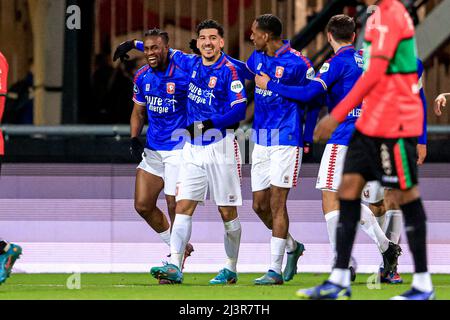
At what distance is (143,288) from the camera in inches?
342

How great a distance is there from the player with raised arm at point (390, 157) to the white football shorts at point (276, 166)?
6.96 feet

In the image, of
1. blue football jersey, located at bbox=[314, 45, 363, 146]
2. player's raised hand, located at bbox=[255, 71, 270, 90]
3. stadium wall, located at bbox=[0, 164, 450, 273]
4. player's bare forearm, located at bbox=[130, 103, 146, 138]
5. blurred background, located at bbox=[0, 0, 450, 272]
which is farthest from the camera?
blurred background, located at bbox=[0, 0, 450, 272]

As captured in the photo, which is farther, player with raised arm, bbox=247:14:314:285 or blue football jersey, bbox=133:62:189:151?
blue football jersey, bbox=133:62:189:151

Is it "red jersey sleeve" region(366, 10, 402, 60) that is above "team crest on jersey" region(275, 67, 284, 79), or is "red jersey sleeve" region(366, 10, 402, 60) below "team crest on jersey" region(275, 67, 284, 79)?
above

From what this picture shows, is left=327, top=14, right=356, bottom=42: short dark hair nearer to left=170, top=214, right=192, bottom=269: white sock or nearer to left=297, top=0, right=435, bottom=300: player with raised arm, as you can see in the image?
left=170, top=214, right=192, bottom=269: white sock

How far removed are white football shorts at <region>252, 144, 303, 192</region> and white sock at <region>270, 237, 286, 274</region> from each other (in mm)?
388

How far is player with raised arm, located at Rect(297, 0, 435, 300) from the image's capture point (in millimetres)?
6938

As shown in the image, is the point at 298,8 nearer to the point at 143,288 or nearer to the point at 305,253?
the point at 305,253

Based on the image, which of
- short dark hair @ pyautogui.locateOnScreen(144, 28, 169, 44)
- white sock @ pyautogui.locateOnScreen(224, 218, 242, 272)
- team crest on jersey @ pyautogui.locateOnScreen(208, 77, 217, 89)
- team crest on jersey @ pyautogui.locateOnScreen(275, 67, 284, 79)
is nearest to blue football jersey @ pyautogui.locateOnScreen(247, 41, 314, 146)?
team crest on jersey @ pyautogui.locateOnScreen(275, 67, 284, 79)

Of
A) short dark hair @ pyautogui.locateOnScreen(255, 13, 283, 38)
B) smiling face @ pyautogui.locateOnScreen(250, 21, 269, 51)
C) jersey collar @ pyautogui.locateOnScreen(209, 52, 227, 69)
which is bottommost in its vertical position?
jersey collar @ pyautogui.locateOnScreen(209, 52, 227, 69)

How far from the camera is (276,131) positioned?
918cm

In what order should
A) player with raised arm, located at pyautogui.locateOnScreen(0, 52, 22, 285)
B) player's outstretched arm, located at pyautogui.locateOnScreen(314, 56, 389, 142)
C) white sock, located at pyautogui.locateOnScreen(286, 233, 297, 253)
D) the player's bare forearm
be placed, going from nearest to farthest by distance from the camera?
player's outstretched arm, located at pyautogui.locateOnScreen(314, 56, 389, 142)
player with raised arm, located at pyautogui.locateOnScreen(0, 52, 22, 285)
white sock, located at pyautogui.locateOnScreen(286, 233, 297, 253)
the player's bare forearm

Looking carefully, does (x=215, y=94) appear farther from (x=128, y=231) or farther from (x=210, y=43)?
(x=128, y=231)

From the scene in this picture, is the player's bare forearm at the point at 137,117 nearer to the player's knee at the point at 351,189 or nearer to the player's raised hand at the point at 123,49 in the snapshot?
the player's raised hand at the point at 123,49
